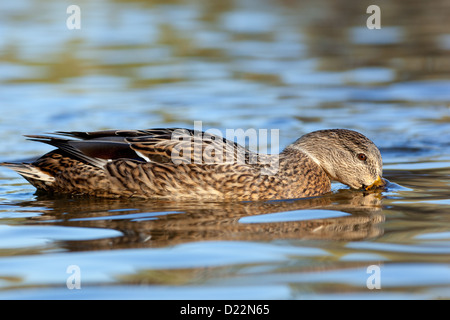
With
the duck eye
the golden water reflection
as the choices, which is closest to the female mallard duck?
the duck eye

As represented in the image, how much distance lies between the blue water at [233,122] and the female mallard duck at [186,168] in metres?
0.20

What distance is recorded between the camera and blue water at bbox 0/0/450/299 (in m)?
5.55

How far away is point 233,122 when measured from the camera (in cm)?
1192

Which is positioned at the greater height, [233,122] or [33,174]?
[233,122]

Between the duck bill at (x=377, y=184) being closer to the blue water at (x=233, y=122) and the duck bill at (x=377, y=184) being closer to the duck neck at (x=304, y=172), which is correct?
the blue water at (x=233, y=122)

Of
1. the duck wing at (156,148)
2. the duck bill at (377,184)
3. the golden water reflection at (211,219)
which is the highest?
the duck wing at (156,148)

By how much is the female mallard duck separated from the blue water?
0.20 metres

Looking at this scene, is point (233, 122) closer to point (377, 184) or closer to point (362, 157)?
point (362, 157)

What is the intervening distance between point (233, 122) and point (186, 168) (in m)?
3.92

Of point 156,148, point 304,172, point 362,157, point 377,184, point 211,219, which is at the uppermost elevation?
point 156,148

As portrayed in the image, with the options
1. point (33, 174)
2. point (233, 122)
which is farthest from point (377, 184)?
point (233, 122)

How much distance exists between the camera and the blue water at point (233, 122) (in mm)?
5547

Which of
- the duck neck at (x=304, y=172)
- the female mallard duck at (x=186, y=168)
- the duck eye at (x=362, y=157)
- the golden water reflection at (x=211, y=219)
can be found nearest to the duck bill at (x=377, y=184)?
the female mallard duck at (x=186, y=168)
